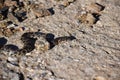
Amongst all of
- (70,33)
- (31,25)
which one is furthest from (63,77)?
(31,25)

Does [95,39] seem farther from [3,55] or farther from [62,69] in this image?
[3,55]

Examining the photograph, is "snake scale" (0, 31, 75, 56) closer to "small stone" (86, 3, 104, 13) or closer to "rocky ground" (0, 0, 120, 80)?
"rocky ground" (0, 0, 120, 80)

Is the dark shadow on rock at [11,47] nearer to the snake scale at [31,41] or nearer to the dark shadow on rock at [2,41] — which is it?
the snake scale at [31,41]

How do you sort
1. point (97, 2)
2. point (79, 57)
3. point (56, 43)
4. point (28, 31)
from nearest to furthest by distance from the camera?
point (79, 57)
point (56, 43)
point (28, 31)
point (97, 2)

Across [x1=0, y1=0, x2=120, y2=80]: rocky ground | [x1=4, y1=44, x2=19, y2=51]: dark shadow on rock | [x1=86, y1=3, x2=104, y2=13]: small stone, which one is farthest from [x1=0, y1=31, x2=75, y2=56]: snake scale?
[x1=86, y1=3, x2=104, y2=13]: small stone

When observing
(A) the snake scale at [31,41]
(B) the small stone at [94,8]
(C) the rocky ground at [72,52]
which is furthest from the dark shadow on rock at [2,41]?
(B) the small stone at [94,8]

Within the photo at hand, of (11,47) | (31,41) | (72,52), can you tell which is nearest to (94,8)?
(72,52)

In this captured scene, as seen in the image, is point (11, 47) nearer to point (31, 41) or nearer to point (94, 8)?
point (31, 41)
